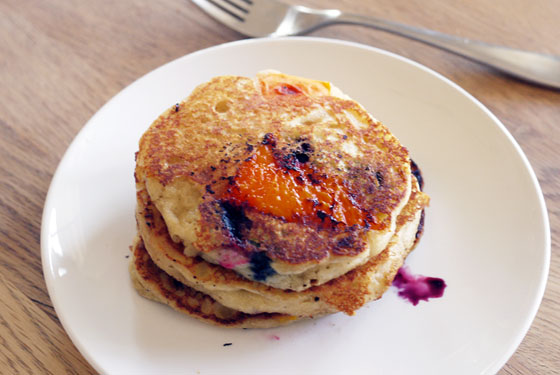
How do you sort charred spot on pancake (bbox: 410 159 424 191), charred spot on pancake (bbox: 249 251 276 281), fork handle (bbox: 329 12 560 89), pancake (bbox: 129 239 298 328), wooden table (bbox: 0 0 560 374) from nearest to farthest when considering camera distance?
charred spot on pancake (bbox: 249 251 276 281) < pancake (bbox: 129 239 298 328) < wooden table (bbox: 0 0 560 374) < charred spot on pancake (bbox: 410 159 424 191) < fork handle (bbox: 329 12 560 89)

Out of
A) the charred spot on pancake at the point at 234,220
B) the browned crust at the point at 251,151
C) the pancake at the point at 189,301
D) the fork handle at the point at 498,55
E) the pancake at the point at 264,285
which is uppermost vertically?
the fork handle at the point at 498,55

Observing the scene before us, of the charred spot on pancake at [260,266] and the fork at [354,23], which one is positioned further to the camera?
the fork at [354,23]

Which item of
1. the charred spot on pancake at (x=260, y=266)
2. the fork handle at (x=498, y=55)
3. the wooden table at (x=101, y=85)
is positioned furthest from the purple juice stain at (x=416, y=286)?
the fork handle at (x=498, y=55)

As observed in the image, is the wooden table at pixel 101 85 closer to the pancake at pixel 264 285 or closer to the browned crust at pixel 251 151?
the pancake at pixel 264 285

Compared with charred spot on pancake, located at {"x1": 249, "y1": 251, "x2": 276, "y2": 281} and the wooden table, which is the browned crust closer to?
charred spot on pancake, located at {"x1": 249, "y1": 251, "x2": 276, "y2": 281}

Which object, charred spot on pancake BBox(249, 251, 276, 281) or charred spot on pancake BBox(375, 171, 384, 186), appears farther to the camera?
charred spot on pancake BBox(375, 171, 384, 186)

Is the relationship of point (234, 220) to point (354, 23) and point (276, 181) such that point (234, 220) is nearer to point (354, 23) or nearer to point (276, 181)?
point (276, 181)

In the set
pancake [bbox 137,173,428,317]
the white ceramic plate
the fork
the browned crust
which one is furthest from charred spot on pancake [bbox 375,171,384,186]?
the fork

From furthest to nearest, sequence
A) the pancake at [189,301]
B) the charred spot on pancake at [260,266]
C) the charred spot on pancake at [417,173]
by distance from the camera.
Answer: the charred spot on pancake at [417,173]
the pancake at [189,301]
the charred spot on pancake at [260,266]
